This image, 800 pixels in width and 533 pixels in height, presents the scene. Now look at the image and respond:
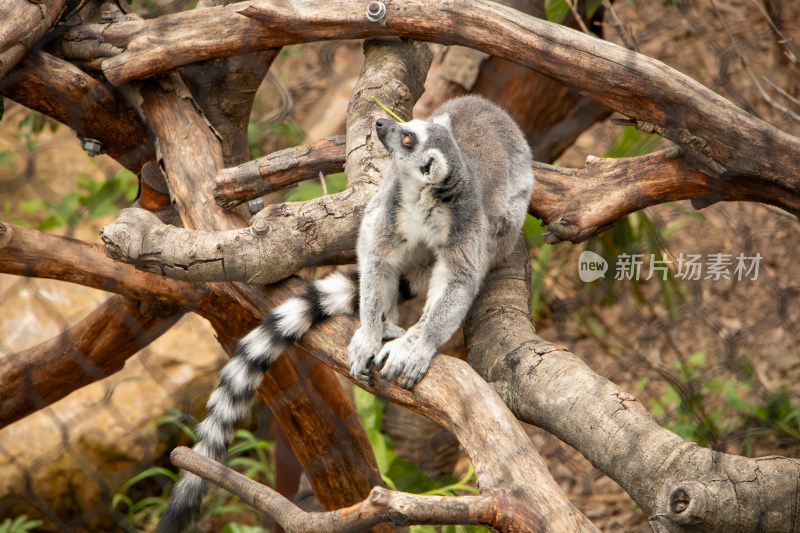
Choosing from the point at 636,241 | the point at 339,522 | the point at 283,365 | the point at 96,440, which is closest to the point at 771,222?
the point at 636,241

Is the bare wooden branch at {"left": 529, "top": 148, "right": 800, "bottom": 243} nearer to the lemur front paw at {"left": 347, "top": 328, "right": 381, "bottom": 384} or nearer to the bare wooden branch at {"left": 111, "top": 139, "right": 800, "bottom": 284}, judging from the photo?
the bare wooden branch at {"left": 111, "top": 139, "right": 800, "bottom": 284}

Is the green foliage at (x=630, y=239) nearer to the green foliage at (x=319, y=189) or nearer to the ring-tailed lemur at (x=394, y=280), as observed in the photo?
the ring-tailed lemur at (x=394, y=280)

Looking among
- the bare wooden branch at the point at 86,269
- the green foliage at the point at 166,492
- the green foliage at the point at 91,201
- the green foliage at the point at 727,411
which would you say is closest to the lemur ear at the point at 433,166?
the bare wooden branch at the point at 86,269

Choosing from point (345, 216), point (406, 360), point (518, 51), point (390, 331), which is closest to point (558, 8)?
point (518, 51)

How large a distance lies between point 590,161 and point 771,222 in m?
2.01

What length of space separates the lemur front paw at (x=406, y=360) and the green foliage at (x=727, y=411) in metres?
1.55

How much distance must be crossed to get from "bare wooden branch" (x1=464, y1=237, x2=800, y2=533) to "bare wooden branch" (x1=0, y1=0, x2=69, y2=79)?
1.49 m

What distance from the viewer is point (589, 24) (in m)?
3.12

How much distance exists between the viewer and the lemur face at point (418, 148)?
5.44ft

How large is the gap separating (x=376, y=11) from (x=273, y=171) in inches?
22.6

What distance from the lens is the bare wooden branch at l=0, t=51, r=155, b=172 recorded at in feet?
6.43

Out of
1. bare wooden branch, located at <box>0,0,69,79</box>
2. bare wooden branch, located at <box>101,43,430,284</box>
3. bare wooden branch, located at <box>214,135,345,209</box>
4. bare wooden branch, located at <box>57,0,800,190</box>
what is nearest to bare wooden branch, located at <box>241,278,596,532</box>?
bare wooden branch, located at <box>101,43,430,284</box>

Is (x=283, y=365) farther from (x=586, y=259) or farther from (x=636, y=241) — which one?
(x=636, y=241)

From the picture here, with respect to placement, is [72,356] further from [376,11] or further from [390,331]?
[376,11]
